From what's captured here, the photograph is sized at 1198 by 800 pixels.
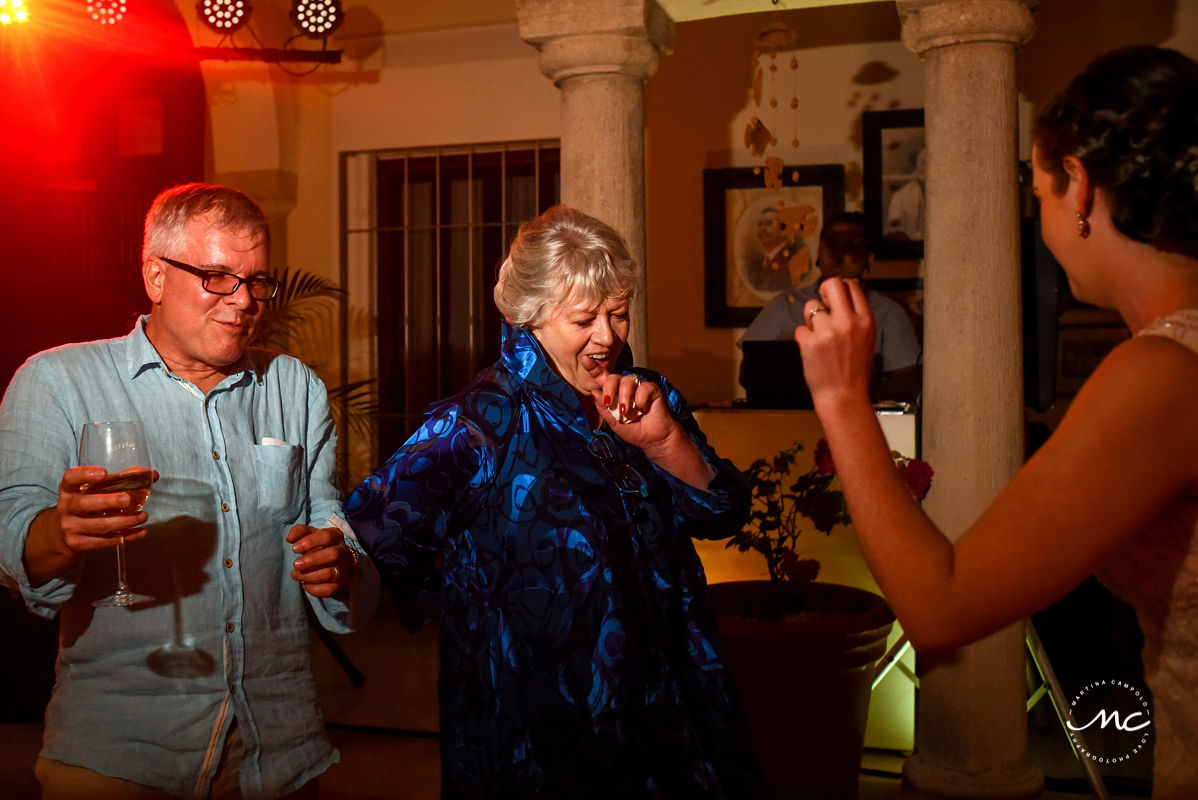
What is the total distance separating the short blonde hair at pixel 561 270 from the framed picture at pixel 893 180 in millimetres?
4293

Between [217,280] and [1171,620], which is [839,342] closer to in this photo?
[1171,620]

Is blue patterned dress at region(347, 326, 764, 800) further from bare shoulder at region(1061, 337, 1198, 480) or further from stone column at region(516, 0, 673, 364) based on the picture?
stone column at region(516, 0, 673, 364)

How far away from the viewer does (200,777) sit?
172cm

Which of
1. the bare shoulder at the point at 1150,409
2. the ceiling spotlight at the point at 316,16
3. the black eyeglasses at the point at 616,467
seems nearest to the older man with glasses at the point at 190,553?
the black eyeglasses at the point at 616,467

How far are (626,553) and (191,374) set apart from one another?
32.2 inches

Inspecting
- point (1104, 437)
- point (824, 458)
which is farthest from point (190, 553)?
point (824, 458)

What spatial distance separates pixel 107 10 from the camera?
5.84 metres

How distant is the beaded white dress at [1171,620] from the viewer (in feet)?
3.89

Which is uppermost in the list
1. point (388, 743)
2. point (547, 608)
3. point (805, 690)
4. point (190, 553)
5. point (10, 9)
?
point (10, 9)

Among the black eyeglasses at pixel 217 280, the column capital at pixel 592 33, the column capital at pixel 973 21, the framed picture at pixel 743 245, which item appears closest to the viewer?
the black eyeglasses at pixel 217 280

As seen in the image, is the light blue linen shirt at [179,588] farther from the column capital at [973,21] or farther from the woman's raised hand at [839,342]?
the column capital at [973,21]

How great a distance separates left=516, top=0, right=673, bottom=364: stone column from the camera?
3674 millimetres

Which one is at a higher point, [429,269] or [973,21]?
[973,21]

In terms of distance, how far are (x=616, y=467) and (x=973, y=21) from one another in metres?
2.31
